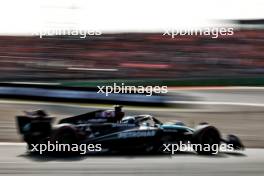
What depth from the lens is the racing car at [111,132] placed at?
229 inches

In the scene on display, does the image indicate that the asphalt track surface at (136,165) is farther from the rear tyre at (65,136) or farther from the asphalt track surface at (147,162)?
the rear tyre at (65,136)

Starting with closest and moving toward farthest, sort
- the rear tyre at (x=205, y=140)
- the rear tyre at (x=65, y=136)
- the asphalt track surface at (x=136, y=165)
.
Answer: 1. the asphalt track surface at (x=136, y=165)
2. the rear tyre at (x=65, y=136)
3. the rear tyre at (x=205, y=140)

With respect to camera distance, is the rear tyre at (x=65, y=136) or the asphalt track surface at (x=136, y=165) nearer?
the asphalt track surface at (x=136, y=165)

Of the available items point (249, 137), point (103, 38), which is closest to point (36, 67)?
point (103, 38)

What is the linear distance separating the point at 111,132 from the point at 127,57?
1616 centimetres

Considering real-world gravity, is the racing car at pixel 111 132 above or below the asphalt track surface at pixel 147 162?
above

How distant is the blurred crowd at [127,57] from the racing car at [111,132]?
11793mm

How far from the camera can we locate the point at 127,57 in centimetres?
2203

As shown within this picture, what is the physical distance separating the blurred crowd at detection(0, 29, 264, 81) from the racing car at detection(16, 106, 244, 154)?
38.7 feet

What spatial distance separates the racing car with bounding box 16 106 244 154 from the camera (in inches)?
229

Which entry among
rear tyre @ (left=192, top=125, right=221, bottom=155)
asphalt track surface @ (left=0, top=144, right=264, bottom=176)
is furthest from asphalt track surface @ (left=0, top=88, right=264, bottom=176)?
rear tyre @ (left=192, top=125, right=221, bottom=155)

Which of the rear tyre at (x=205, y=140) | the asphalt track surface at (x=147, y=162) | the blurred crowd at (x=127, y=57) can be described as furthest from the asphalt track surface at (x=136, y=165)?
the blurred crowd at (x=127, y=57)

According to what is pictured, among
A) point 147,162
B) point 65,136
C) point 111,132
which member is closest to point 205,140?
point 147,162

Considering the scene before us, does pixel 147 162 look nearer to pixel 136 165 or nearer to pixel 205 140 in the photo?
pixel 136 165
